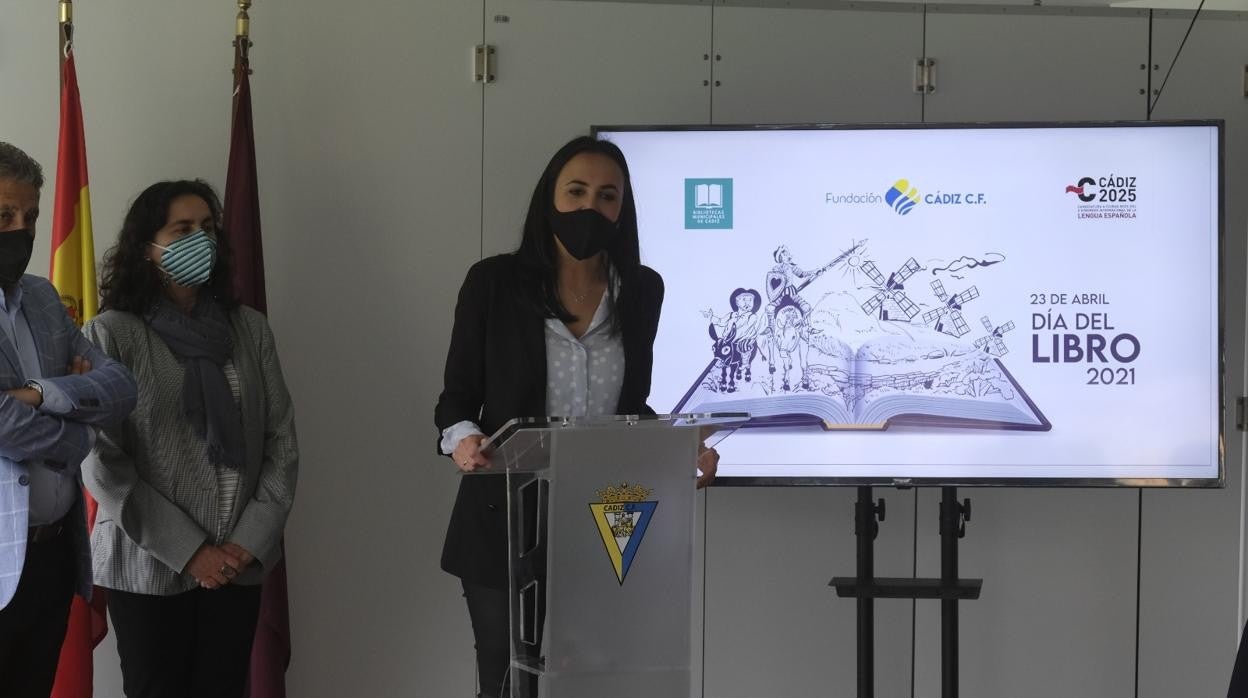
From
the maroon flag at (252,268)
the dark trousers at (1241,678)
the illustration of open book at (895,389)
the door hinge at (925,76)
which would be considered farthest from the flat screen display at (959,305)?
the dark trousers at (1241,678)

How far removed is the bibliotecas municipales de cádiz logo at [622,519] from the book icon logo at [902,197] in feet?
6.11

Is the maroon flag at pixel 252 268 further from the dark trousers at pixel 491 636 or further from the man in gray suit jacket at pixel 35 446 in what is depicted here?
the dark trousers at pixel 491 636

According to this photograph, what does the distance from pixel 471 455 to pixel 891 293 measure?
185cm

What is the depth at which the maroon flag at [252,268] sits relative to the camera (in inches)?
146

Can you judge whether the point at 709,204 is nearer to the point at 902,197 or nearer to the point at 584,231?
the point at 902,197

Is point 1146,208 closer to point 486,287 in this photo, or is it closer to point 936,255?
point 936,255

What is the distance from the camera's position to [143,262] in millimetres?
3008

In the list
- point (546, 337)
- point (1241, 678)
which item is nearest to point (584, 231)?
point (546, 337)

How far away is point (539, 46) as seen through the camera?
4059 millimetres

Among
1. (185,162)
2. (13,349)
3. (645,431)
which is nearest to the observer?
(645,431)

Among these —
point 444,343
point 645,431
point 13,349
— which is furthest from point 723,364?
point 13,349

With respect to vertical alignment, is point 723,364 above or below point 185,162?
below

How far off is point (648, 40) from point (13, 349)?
7.36 feet

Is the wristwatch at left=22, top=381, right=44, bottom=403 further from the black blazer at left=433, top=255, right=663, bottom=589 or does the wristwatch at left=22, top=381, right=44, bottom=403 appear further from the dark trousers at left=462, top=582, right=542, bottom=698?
the dark trousers at left=462, top=582, right=542, bottom=698
